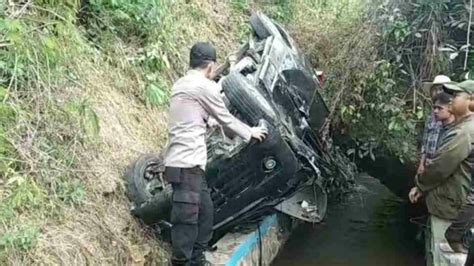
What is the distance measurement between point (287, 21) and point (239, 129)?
596 cm

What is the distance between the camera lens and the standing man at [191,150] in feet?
16.1

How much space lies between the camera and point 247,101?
5.43 m

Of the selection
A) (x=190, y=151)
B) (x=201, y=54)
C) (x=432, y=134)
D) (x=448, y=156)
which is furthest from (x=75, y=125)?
(x=432, y=134)

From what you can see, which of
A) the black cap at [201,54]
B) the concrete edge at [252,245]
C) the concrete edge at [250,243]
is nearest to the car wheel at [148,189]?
the concrete edge at [252,245]

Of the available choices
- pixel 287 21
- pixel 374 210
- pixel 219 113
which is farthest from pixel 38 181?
pixel 287 21

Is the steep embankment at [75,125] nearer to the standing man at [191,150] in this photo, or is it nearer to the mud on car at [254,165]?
the mud on car at [254,165]

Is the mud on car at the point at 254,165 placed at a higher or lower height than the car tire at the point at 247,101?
lower

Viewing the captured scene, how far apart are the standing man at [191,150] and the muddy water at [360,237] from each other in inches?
101

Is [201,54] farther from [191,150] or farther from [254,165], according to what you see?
[254,165]

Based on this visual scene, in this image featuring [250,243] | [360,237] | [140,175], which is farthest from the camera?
[360,237]

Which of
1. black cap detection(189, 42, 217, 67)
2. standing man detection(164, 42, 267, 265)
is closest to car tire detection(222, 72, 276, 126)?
standing man detection(164, 42, 267, 265)

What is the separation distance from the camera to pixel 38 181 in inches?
190

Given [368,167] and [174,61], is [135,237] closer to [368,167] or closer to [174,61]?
[174,61]

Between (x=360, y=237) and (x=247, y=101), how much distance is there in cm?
344
